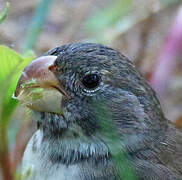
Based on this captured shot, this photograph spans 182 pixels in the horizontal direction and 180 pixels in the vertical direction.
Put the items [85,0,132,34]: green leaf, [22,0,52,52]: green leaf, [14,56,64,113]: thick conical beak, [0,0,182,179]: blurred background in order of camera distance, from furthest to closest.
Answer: [85,0,132,34]: green leaf → [0,0,182,179]: blurred background → [22,0,52,52]: green leaf → [14,56,64,113]: thick conical beak

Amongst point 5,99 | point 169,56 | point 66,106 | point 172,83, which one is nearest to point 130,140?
point 66,106

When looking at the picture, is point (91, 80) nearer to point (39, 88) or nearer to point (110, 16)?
point (39, 88)

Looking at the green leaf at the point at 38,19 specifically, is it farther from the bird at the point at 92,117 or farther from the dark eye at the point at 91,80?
the dark eye at the point at 91,80

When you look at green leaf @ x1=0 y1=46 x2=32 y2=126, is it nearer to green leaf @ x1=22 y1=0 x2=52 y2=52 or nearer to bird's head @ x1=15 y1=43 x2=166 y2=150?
bird's head @ x1=15 y1=43 x2=166 y2=150

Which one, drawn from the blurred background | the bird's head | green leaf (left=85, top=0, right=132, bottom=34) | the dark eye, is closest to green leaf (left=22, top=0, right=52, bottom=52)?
the blurred background

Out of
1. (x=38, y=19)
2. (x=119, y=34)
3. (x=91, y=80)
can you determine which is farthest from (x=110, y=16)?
(x=91, y=80)

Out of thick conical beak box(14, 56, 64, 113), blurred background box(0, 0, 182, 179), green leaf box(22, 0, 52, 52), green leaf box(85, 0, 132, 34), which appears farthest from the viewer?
green leaf box(85, 0, 132, 34)

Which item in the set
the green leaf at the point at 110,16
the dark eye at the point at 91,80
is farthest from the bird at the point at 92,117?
the green leaf at the point at 110,16

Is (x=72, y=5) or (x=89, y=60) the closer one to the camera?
(x=89, y=60)

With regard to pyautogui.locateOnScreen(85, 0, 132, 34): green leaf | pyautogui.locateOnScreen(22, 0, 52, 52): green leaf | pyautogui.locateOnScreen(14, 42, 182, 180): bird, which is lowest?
pyautogui.locateOnScreen(14, 42, 182, 180): bird

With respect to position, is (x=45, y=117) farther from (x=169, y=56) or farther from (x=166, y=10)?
(x=166, y=10)
